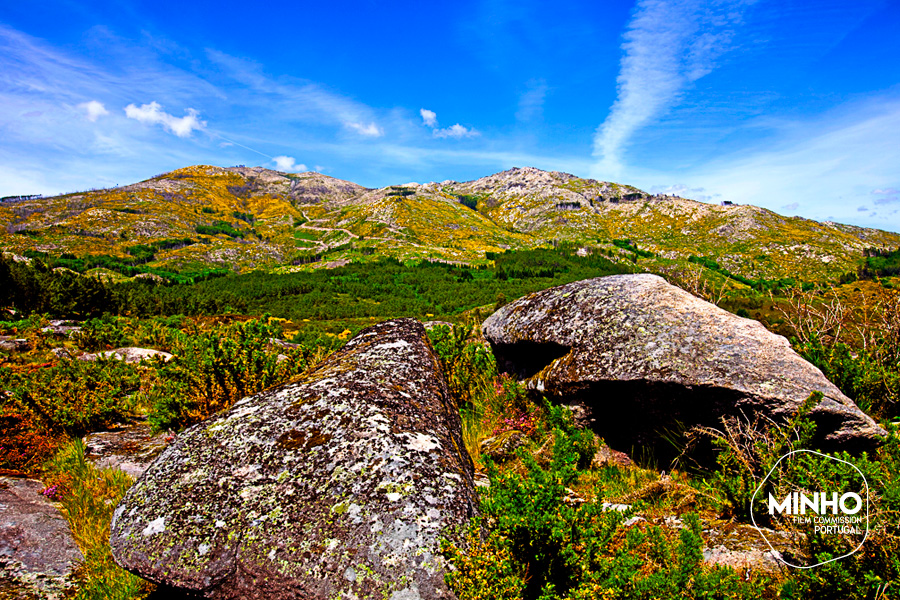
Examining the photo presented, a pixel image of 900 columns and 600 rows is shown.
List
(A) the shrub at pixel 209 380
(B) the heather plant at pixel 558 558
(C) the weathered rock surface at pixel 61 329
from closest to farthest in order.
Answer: (B) the heather plant at pixel 558 558
(A) the shrub at pixel 209 380
(C) the weathered rock surface at pixel 61 329

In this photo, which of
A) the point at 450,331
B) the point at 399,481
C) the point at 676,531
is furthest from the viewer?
the point at 450,331

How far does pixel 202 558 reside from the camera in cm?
312

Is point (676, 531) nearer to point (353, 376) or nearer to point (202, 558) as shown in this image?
point (353, 376)

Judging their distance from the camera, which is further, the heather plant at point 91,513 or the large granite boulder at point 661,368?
the large granite boulder at point 661,368

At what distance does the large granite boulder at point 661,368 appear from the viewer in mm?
5125

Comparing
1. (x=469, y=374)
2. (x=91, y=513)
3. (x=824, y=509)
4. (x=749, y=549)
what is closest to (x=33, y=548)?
(x=91, y=513)

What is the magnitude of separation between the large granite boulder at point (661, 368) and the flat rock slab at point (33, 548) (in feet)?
21.8

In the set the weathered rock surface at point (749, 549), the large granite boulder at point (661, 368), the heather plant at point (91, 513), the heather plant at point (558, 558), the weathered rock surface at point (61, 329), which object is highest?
the large granite boulder at point (661, 368)

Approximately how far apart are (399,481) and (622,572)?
187 centimetres

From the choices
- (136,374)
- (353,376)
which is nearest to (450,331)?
(353,376)

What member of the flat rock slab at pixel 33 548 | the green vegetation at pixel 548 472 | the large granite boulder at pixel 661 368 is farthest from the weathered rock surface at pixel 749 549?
the flat rock slab at pixel 33 548

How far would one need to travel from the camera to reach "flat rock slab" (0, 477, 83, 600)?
3.57 meters

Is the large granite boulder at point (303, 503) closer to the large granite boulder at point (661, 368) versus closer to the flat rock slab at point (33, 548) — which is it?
the flat rock slab at point (33, 548)

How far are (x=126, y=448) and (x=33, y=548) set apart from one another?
2538 mm
